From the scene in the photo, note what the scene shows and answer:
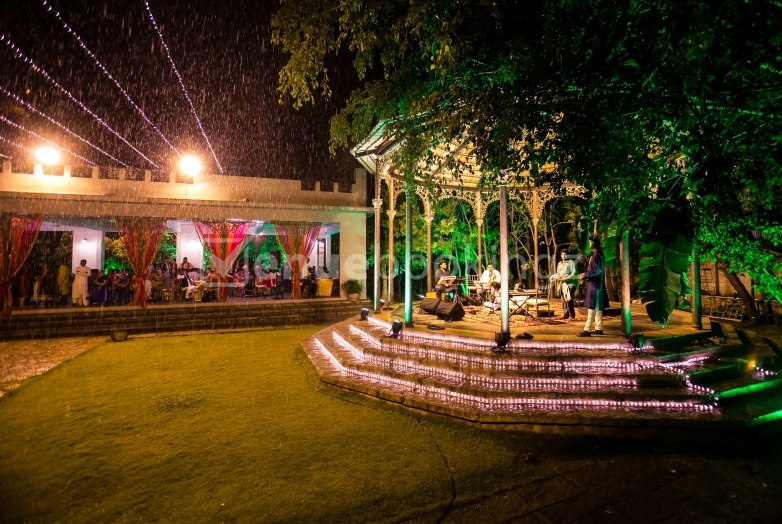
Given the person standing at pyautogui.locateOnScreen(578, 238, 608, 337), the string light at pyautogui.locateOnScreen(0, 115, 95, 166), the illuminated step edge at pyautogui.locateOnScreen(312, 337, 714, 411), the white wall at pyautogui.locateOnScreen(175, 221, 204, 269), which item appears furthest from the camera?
the white wall at pyautogui.locateOnScreen(175, 221, 204, 269)

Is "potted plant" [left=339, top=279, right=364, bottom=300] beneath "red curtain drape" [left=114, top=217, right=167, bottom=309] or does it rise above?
beneath

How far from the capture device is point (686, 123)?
3.07 m

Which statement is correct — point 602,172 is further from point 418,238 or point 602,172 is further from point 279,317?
point 418,238

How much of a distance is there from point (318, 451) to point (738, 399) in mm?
5249

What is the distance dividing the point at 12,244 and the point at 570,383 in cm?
1637

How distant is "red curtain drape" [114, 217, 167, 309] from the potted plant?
273 inches

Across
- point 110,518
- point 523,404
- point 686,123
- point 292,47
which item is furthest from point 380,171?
point 110,518

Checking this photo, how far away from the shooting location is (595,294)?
21.3 ft

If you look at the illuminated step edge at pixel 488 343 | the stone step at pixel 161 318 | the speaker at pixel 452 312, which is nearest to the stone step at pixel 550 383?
the illuminated step edge at pixel 488 343

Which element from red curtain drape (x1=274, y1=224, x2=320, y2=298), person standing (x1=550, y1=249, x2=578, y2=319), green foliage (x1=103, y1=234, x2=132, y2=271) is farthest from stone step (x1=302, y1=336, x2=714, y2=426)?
green foliage (x1=103, y1=234, x2=132, y2=271)

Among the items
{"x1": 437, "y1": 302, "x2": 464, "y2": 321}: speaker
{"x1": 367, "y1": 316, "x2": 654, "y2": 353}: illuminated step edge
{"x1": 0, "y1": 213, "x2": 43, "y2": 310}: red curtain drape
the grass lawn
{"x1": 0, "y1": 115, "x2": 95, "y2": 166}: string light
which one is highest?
{"x1": 0, "y1": 115, "x2": 95, "y2": 166}: string light

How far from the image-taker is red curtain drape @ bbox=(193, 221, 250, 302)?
582 inches

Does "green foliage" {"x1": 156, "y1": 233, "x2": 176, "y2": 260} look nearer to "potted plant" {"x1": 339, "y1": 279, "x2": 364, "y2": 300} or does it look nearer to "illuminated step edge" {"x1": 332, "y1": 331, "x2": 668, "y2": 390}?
"potted plant" {"x1": 339, "y1": 279, "x2": 364, "y2": 300}

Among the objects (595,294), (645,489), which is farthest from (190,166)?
(645,489)
